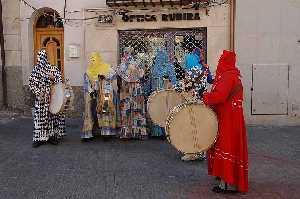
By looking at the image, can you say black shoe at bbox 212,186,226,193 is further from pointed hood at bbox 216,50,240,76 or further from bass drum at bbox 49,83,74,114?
bass drum at bbox 49,83,74,114

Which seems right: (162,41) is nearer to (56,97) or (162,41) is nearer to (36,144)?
(56,97)

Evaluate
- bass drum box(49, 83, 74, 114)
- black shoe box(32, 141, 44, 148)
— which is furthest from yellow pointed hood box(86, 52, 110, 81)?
black shoe box(32, 141, 44, 148)

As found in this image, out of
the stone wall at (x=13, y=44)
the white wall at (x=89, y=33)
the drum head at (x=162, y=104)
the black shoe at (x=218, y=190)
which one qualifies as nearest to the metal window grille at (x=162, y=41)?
the white wall at (x=89, y=33)

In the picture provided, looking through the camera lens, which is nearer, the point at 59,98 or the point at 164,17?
the point at 59,98

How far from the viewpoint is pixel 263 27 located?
12.1m

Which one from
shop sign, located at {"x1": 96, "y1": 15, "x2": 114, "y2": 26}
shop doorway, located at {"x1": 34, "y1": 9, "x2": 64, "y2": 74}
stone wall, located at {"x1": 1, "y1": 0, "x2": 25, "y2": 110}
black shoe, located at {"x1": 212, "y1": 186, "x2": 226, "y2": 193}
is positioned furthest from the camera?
shop doorway, located at {"x1": 34, "y1": 9, "x2": 64, "y2": 74}

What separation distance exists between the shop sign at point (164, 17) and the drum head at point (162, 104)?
397cm

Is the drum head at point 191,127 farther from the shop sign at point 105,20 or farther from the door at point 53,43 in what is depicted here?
the door at point 53,43

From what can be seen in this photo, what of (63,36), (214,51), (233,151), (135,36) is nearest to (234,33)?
(214,51)

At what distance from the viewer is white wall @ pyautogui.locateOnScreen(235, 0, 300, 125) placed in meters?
12.1

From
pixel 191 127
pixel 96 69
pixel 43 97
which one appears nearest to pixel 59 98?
pixel 43 97

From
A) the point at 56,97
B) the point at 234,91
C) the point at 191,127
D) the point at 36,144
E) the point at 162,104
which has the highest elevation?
the point at 234,91

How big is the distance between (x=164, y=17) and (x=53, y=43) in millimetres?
3223

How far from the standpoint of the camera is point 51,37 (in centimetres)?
1365
